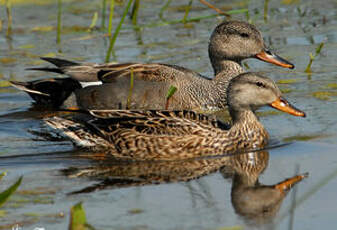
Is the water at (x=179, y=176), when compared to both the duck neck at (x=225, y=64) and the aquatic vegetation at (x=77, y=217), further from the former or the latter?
the aquatic vegetation at (x=77, y=217)

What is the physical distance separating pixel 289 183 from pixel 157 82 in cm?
360

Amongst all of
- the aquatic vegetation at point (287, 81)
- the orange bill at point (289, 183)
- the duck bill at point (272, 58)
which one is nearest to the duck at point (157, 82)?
the duck bill at point (272, 58)

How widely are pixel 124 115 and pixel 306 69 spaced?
11.5 feet

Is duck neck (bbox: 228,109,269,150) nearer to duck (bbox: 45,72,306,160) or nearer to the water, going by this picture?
duck (bbox: 45,72,306,160)

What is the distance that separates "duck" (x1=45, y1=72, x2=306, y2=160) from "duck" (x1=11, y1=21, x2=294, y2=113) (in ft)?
4.45

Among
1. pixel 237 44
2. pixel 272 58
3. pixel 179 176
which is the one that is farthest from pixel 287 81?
pixel 179 176

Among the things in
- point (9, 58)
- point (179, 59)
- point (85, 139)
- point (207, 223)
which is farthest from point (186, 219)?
point (9, 58)

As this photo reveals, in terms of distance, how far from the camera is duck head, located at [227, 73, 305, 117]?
8.13m

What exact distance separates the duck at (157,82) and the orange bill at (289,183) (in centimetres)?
307

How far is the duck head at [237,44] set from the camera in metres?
10.5

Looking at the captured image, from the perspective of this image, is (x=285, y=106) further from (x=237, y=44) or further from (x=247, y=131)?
(x=237, y=44)

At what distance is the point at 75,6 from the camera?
595 inches

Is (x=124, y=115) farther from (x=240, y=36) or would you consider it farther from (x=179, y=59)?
(x=179, y=59)

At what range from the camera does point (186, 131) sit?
8.09 meters
